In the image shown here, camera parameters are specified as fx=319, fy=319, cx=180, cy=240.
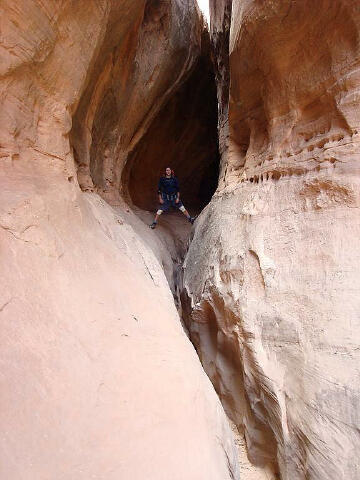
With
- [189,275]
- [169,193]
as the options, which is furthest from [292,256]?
[169,193]

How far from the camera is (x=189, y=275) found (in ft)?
15.6

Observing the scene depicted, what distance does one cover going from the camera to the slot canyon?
1805mm

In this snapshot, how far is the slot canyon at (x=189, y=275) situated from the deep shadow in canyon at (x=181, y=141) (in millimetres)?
1946

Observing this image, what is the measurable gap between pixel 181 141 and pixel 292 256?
5.21 metres

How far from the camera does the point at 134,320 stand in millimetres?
2551

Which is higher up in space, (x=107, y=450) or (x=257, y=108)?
(x=257, y=108)

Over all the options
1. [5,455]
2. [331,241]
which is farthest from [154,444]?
[331,241]

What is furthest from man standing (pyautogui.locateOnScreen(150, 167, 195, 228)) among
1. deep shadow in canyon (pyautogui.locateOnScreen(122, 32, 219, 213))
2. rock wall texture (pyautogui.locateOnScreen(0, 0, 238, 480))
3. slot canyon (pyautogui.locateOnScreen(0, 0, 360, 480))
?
rock wall texture (pyautogui.locateOnScreen(0, 0, 238, 480))

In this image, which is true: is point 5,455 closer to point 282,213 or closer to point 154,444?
point 154,444

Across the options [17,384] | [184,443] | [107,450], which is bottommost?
[184,443]

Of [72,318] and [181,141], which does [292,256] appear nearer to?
[72,318]

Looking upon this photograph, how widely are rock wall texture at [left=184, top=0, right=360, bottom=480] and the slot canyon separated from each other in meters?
0.02

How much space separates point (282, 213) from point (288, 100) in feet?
4.38

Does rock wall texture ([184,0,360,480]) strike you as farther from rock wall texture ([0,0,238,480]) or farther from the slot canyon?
rock wall texture ([0,0,238,480])
